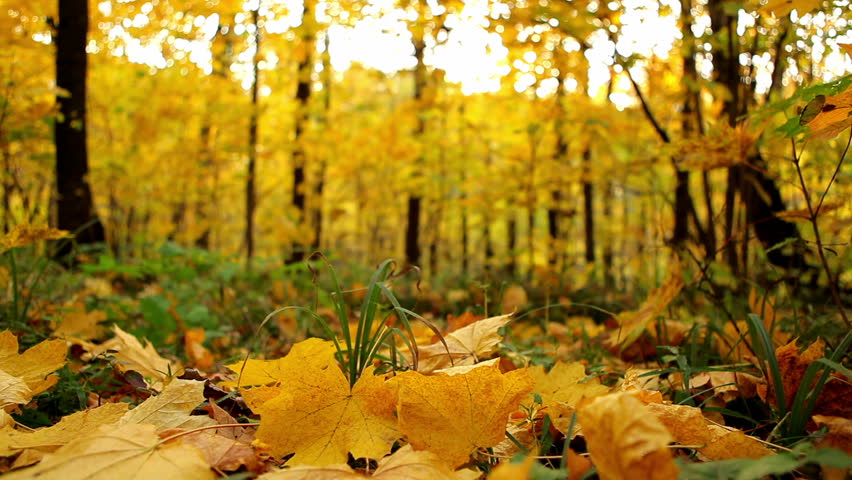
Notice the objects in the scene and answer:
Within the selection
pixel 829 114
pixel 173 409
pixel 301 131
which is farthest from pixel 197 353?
pixel 301 131

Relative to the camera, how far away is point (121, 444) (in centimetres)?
69

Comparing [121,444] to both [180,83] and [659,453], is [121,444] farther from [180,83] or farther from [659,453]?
[180,83]

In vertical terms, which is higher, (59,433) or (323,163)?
(323,163)

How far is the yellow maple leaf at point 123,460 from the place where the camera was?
64 cm

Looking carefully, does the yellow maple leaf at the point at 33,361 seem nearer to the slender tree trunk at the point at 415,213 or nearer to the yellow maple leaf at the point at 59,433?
the yellow maple leaf at the point at 59,433

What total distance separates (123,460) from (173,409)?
239 mm

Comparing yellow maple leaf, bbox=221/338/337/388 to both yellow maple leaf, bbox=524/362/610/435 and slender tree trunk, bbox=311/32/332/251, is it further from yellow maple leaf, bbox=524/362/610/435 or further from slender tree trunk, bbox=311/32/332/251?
slender tree trunk, bbox=311/32/332/251

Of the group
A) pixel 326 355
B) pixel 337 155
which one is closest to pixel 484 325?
pixel 326 355

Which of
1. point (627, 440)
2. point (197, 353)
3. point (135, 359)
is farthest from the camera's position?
point (197, 353)

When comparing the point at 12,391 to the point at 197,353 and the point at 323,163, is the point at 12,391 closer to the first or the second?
the point at 197,353

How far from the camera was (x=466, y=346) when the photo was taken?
1168mm

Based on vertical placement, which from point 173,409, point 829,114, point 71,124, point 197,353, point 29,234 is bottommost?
point 197,353

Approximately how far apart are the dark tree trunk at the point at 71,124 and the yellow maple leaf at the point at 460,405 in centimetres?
386

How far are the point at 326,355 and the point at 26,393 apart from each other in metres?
0.49
